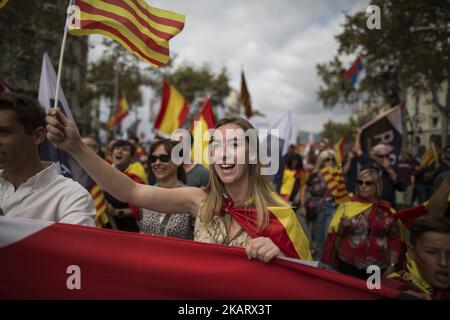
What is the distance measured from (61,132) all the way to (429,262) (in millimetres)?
1940

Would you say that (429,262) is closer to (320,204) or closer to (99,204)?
(99,204)

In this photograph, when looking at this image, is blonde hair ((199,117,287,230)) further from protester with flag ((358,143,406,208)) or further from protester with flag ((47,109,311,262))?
protester with flag ((358,143,406,208))

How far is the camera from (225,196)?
2303mm

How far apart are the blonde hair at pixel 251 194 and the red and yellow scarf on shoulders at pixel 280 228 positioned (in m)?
0.04

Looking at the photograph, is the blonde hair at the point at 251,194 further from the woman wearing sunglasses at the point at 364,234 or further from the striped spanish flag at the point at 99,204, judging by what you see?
the striped spanish flag at the point at 99,204

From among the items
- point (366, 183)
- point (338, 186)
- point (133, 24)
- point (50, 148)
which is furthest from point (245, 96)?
point (133, 24)

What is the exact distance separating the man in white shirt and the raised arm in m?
0.17

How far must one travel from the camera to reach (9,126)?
2094 mm

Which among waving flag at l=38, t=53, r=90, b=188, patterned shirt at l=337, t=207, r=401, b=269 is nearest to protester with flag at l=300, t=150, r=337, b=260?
patterned shirt at l=337, t=207, r=401, b=269

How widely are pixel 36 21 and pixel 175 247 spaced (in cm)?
1245

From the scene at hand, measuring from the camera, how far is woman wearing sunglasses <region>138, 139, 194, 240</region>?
3014 millimetres

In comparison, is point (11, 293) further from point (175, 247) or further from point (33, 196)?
point (175, 247)

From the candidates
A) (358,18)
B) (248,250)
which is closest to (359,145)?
(248,250)

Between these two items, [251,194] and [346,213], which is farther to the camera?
[346,213]
